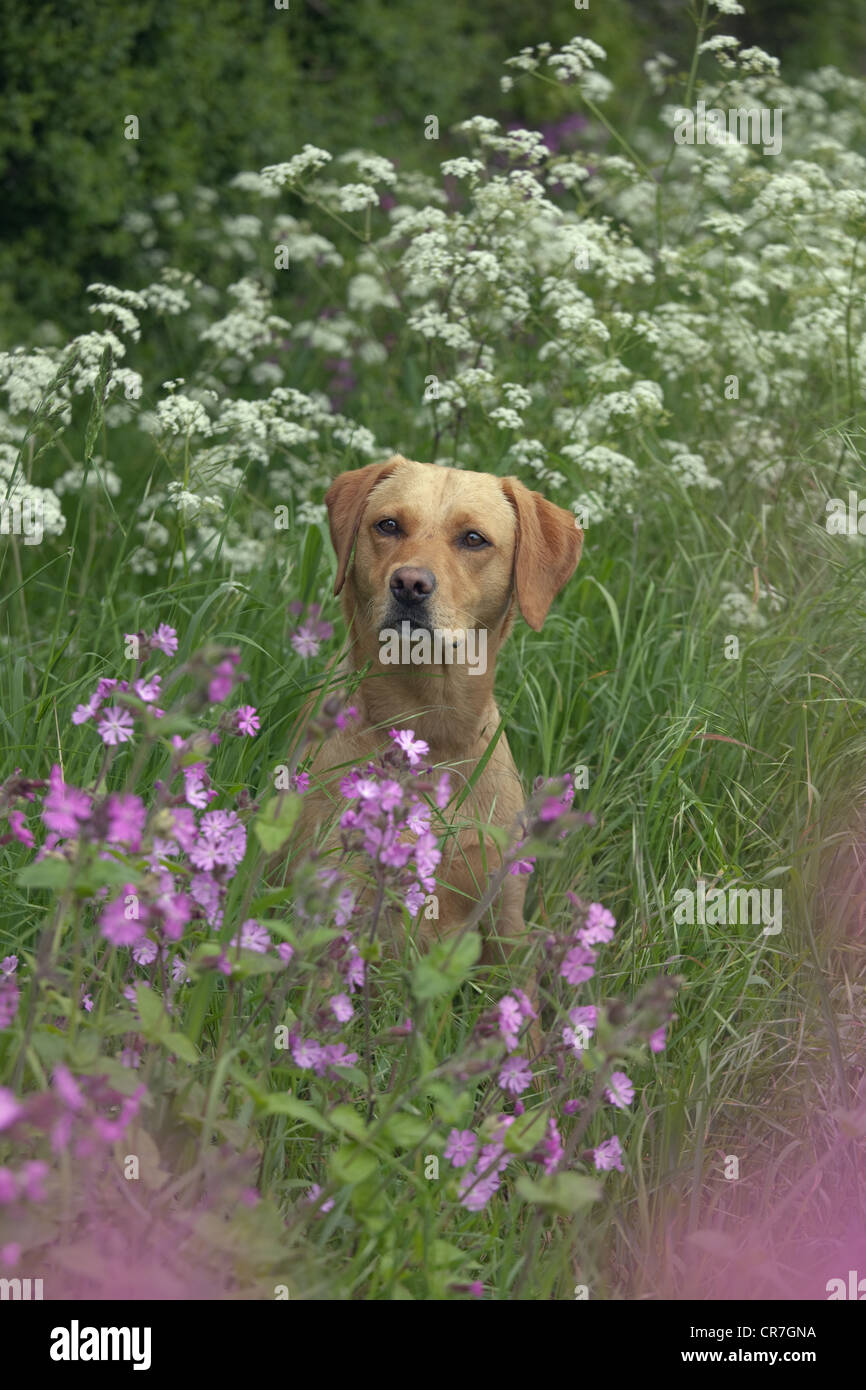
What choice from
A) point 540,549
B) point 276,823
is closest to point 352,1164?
point 276,823

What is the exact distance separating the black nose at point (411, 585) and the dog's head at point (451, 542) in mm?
28

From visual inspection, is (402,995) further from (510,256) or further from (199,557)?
(510,256)

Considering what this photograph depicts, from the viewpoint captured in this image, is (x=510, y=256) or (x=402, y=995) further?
(x=510, y=256)

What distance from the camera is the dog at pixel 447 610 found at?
11.1 feet

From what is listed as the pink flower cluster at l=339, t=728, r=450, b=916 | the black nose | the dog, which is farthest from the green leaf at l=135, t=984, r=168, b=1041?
the black nose

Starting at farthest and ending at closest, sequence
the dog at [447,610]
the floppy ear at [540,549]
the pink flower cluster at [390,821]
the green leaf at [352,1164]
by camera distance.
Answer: the floppy ear at [540,549]
the dog at [447,610]
the pink flower cluster at [390,821]
the green leaf at [352,1164]

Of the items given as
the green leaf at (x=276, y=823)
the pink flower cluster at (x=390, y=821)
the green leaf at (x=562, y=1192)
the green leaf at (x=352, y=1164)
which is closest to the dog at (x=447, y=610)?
the pink flower cluster at (x=390, y=821)

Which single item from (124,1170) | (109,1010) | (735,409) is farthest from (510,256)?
(124,1170)

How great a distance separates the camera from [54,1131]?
1.57 meters

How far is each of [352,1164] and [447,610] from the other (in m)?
1.71

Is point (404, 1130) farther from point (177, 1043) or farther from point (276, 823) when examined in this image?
point (276, 823)

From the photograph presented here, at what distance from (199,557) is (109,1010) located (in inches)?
76.6
